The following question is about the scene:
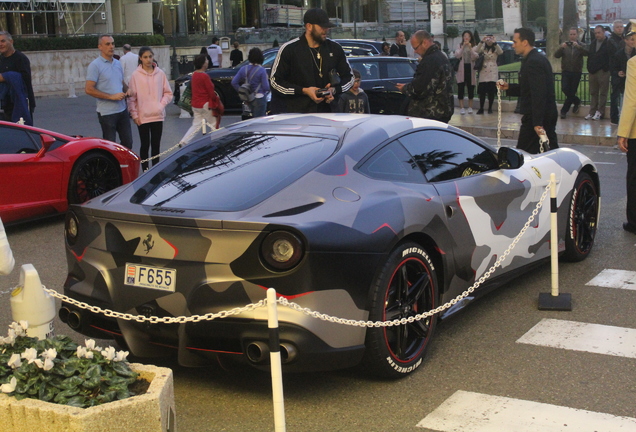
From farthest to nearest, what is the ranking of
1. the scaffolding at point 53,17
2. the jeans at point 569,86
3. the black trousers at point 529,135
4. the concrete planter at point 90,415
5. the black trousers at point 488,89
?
the scaffolding at point 53,17, the black trousers at point 488,89, the jeans at point 569,86, the black trousers at point 529,135, the concrete planter at point 90,415

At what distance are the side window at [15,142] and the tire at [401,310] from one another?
5683 millimetres

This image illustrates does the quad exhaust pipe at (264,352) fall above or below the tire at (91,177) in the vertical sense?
below

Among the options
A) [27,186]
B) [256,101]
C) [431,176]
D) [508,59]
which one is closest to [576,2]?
[508,59]

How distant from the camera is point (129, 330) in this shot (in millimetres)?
4543

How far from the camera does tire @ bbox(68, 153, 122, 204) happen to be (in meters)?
9.52

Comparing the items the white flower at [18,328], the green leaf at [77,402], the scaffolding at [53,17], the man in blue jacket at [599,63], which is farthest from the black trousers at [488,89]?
the scaffolding at [53,17]

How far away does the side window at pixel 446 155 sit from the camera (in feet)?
17.9

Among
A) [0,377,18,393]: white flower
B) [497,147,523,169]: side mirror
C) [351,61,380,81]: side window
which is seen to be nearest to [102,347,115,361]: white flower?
[0,377,18,393]: white flower

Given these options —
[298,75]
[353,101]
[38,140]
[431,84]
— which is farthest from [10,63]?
[431,84]

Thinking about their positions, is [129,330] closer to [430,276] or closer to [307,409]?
[307,409]

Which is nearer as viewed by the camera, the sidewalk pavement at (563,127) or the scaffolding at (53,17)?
the sidewalk pavement at (563,127)

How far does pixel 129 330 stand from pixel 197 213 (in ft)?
2.40

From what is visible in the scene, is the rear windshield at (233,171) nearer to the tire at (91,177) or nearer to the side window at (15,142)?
the side window at (15,142)

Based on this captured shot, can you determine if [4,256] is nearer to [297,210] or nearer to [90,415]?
[90,415]
